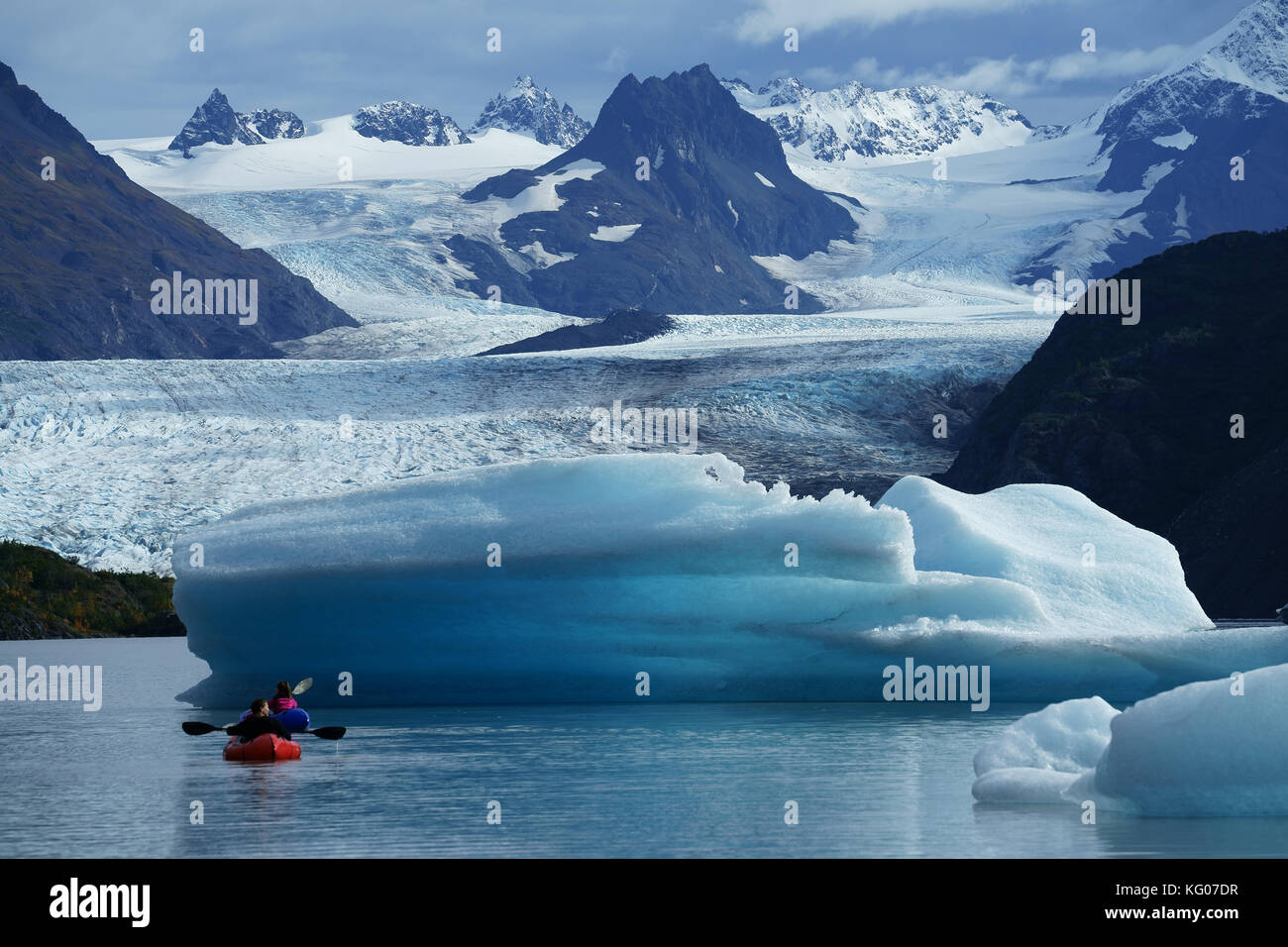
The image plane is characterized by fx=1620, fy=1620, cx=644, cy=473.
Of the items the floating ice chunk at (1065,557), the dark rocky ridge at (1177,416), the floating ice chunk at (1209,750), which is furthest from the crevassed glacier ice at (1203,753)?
the dark rocky ridge at (1177,416)

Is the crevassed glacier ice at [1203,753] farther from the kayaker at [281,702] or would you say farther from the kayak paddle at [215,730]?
the kayaker at [281,702]

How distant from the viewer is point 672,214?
155000mm

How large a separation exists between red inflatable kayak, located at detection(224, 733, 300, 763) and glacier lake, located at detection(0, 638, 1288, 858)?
0.73 feet

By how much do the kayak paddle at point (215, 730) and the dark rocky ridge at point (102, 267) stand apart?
87.9m

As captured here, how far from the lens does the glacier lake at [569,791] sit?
8.16 metres

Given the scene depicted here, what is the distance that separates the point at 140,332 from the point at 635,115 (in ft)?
234

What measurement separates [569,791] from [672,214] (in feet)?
484

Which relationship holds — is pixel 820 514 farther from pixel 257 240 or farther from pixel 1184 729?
pixel 257 240

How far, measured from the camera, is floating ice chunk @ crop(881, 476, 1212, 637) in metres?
16.5

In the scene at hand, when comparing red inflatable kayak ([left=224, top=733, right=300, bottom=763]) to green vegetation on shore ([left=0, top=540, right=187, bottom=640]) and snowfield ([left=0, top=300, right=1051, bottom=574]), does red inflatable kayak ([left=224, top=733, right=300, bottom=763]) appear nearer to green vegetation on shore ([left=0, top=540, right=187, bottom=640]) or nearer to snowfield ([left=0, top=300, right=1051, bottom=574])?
green vegetation on shore ([left=0, top=540, right=187, bottom=640])

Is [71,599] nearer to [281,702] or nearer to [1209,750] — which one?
[281,702]

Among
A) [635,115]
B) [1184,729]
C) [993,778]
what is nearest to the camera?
[1184,729]

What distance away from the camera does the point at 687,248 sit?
483 ft

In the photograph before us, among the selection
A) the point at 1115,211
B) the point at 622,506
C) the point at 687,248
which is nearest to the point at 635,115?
the point at 687,248
